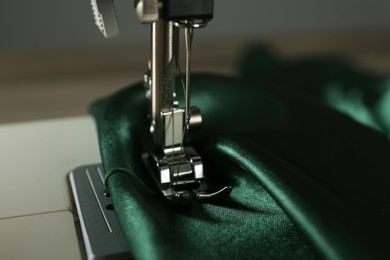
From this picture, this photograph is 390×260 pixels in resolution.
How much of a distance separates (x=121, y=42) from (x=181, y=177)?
7.61 ft

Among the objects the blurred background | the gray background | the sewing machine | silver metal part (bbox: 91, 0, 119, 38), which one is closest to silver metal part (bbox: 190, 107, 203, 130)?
the sewing machine

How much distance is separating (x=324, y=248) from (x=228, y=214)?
154 millimetres

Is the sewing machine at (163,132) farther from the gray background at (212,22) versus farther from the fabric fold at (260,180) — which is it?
the gray background at (212,22)

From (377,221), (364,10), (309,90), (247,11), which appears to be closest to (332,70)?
(309,90)

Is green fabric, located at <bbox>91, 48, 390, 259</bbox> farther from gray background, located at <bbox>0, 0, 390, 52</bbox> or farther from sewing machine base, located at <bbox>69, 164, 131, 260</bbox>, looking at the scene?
gray background, located at <bbox>0, 0, 390, 52</bbox>

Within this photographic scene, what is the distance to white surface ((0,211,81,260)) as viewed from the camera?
0.68 metres

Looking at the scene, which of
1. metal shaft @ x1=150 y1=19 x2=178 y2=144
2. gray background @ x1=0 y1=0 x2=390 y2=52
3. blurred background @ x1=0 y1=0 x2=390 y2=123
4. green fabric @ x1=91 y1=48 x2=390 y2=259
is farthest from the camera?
gray background @ x1=0 y1=0 x2=390 y2=52

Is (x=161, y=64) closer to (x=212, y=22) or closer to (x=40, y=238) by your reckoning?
(x=40, y=238)

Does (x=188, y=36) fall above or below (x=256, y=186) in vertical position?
above

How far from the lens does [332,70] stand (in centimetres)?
214

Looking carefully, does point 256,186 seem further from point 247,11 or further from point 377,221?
point 247,11

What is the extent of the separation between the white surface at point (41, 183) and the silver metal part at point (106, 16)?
10.0 inches

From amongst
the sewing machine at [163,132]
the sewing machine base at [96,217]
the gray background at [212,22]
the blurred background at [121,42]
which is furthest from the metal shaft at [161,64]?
the gray background at [212,22]

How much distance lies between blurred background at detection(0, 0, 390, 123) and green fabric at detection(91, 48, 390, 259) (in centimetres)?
148
